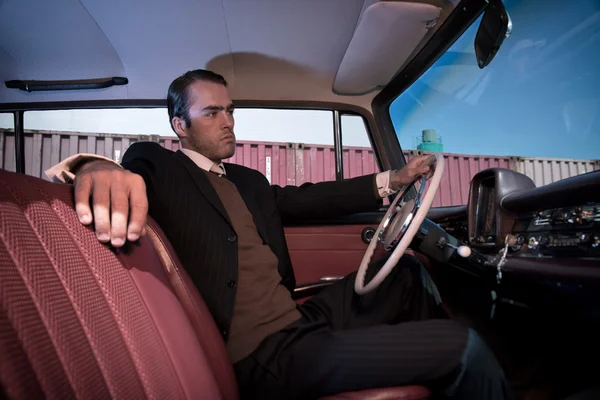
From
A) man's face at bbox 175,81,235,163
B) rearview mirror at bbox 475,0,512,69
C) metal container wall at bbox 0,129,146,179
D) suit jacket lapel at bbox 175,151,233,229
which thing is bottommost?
suit jacket lapel at bbox 175,151,233,229

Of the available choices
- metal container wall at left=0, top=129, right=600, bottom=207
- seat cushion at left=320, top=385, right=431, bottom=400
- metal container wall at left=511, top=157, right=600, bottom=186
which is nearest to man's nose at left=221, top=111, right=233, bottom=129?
seat cushion at left=320, top=385, right=431, bottom=400

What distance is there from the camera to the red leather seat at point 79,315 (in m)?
0.37

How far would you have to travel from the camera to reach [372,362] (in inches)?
31.1

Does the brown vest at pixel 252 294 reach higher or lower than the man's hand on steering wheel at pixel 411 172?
lower

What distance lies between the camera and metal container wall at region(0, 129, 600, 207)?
13.9 ft

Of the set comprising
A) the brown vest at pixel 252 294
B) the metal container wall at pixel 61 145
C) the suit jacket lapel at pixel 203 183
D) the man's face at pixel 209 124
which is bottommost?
the brown vest at pixel 252 294

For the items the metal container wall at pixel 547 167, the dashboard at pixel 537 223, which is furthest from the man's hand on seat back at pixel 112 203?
the metal container wall at pixel 547 167

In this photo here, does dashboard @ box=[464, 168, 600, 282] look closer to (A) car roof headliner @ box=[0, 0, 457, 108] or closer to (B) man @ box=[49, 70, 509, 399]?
(B) man @ box=[49, 70, 509, 399]

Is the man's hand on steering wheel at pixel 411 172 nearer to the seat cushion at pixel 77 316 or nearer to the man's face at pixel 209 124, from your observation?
the man's face at pixel 209 124

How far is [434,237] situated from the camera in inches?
53.6

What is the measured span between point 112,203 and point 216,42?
1.30 m

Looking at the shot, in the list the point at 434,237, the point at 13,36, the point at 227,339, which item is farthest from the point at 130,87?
the point at 434,237

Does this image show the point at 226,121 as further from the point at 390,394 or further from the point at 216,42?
the point at 390,394

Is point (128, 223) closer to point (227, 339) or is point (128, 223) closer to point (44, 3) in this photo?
point (227, 339)
